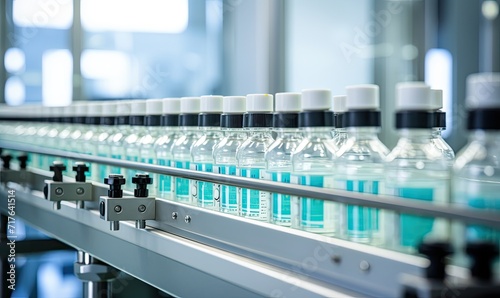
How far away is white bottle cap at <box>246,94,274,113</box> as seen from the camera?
103cm

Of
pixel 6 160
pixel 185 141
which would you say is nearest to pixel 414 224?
pixel 185 141

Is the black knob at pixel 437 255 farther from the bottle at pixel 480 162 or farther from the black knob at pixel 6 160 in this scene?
the black knob at pixel 6 160

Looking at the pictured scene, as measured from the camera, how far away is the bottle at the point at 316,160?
807 millimetres

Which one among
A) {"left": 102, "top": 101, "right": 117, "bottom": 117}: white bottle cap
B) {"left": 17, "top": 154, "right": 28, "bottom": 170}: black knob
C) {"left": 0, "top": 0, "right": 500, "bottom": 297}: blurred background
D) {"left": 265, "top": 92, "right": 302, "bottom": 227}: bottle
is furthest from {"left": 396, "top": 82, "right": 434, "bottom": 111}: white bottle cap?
{"left": 0, "top": 0, "right": 500, "bottom": 297}: blurred background

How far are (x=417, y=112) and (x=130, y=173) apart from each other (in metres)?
Answer: 0.86

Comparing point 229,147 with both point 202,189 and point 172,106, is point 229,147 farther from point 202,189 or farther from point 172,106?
point 172,106

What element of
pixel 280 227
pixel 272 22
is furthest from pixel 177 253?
pixel 272 22

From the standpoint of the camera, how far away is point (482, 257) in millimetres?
539

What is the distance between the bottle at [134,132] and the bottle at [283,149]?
53 centimetres

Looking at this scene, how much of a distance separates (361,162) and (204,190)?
1.14ft

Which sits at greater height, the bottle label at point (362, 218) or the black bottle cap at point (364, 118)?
the black bottle cap at point (364, 118)

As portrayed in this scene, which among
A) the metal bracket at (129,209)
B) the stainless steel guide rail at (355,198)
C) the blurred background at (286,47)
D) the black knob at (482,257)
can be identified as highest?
the blurred background at (286,47)

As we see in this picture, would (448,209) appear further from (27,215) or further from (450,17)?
(450,17)

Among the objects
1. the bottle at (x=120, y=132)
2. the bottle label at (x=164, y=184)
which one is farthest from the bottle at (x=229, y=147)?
the bottle at (x=120, y=132)
